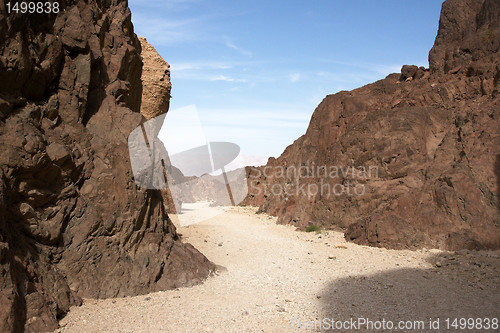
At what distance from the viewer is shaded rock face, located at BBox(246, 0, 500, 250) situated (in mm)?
9891

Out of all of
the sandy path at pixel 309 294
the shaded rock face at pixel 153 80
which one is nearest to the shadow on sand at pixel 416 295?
the sandy path at pixel 309 294

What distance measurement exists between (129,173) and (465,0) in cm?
1473

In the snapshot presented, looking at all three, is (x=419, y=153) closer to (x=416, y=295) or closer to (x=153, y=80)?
(x=416, y=295)

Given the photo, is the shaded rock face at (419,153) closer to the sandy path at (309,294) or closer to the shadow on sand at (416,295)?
the sandy path at (309,294)

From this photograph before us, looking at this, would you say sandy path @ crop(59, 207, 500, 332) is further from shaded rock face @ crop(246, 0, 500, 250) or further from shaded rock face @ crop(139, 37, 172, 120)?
shaded rock face @ crop(139, 37, 172, 120)

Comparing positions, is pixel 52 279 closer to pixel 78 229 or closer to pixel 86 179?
pixel 78 229

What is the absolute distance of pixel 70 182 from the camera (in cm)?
582

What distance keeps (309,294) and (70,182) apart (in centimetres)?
452

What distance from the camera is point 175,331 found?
4.92 metres

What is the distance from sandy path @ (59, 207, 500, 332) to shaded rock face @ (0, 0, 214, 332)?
18.5 inches

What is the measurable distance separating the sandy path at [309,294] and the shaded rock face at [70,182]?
0.47 metres

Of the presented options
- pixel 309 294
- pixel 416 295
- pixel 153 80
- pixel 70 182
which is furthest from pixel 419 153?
pixel 70 182

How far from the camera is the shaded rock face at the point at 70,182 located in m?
4.82

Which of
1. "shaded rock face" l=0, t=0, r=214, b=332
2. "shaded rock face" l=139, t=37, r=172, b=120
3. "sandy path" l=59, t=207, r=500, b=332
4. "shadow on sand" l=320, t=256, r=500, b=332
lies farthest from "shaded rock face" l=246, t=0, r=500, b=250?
"shaded rock face" l=139, t=37, r=172, b=120
